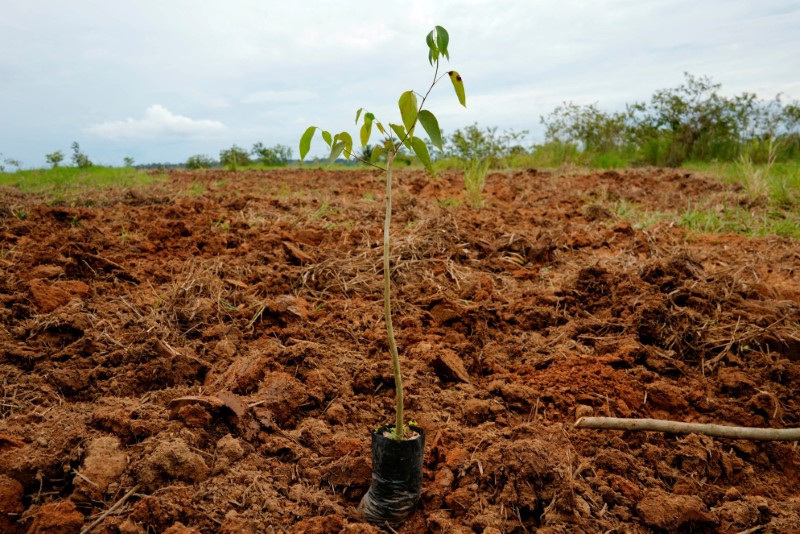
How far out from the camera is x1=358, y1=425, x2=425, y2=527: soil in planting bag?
52.4 inches

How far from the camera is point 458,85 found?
1.18 meters

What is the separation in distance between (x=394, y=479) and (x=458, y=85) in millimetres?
924

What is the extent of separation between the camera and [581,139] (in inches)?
451

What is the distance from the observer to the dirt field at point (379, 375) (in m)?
1.39

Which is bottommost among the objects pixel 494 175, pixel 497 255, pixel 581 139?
pixel 497 255

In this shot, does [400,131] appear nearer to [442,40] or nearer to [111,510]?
[442,40]

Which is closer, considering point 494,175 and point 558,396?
point 558,396

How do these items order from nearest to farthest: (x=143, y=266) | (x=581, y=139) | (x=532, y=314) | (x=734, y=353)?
(x=734, y=353) → (x=532, y=314) → (x=143, y=266) → (x=581, y=139)

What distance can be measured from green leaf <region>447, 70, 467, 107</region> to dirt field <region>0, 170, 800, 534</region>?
2.99ft

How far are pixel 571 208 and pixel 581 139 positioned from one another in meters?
7.10

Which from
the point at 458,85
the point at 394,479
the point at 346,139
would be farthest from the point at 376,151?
the point at 394,479

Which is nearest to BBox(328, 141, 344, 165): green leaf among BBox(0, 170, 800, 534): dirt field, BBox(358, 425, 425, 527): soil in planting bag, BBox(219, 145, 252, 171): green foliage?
BBox(358, 425, 425, 527): soil in planting bag

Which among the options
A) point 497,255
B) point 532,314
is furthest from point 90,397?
point 497,255

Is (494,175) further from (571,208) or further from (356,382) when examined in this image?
(356,382)
